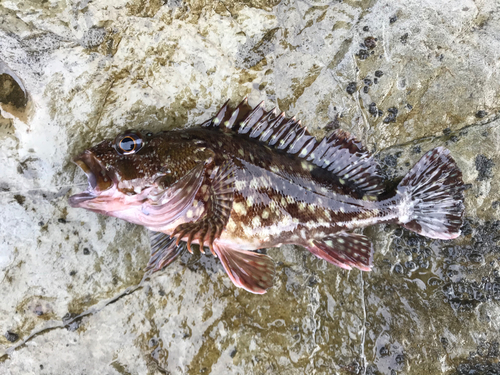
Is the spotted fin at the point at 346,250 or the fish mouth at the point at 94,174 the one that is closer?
the fish mouth at the point at 94,174

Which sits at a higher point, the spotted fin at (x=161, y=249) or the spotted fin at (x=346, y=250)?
the spotted fin at (x=346, y=250)

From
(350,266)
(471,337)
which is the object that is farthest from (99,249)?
(471,337)

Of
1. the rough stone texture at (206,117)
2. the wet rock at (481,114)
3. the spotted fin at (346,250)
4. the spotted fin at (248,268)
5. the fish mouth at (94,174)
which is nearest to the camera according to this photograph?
the fish mouth at (94,174)

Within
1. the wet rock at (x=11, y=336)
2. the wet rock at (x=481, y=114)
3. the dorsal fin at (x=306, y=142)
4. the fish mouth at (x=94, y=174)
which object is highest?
the wet rock at (x=481, y=114)

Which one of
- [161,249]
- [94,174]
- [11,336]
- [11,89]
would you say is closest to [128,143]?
[94,174]

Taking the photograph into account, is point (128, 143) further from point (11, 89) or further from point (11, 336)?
point (11, 336)

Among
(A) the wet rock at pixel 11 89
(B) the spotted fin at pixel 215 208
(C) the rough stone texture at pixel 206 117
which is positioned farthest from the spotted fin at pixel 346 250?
(A) the wet rock at pixel 11 89

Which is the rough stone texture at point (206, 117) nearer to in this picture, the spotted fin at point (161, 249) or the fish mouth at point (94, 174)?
the spotted fin at point (161, 249)

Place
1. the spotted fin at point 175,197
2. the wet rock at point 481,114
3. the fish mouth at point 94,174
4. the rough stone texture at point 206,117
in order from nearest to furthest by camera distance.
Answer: the fish mouth at point 94,174, the spotted fin at point 175,197, the rough stone texture at point 206,117, the wet rock at point 481,114
